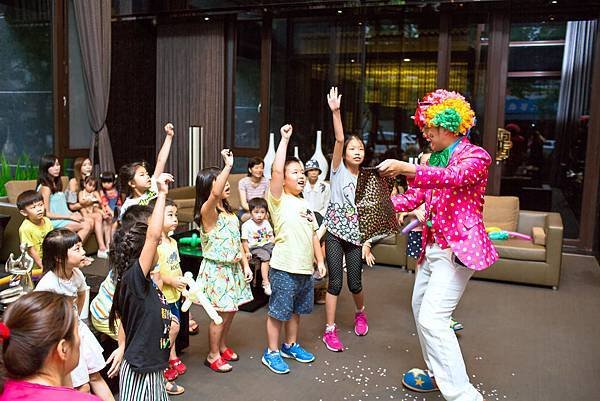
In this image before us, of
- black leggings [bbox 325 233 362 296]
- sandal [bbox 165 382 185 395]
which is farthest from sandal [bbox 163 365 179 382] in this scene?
black leggings [bbox 325 233 362 296]

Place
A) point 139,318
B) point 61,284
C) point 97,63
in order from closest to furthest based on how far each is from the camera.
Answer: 1. point 139,318
2. point 61,284
3. point 97,63

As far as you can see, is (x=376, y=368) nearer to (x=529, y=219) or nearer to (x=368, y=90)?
(x=529, y=219)

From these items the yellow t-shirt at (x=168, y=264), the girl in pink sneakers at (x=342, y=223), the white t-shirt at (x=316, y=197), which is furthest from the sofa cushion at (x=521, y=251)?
the yellow t-shirt at (x=168, y=264)

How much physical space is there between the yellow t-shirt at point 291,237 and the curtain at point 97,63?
15.5ft

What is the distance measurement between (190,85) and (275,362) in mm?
5660

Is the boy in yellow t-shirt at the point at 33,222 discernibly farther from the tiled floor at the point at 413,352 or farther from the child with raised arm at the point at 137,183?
the tiled floor at the point at 413,352

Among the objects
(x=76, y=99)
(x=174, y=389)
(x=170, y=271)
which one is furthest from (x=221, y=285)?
(x=76, y=99)

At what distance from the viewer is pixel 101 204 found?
6273 millimetres

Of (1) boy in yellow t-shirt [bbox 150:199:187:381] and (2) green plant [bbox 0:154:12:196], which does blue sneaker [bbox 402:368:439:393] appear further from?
(2) green plant [bbox 0:154:12:196]

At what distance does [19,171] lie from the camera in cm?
695

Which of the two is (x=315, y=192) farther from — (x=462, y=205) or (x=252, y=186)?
(x=462, y=205)

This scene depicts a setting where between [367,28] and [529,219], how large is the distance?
317cm

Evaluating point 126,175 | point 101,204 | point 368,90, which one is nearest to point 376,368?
point 126,175

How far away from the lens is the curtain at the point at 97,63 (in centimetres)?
726
